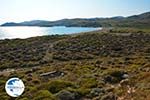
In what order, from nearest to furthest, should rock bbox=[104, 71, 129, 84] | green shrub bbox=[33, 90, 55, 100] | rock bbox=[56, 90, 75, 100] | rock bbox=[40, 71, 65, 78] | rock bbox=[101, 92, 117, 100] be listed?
rock bbox=[101, 92, 117, 100] → green shrub bbox=[33, 90, 55, 100] → rock bbox=[56, 90, 75, 100] → rock bbox=[104, 71, 129, 84] → rock bbox=[40, 71, 65, 78]

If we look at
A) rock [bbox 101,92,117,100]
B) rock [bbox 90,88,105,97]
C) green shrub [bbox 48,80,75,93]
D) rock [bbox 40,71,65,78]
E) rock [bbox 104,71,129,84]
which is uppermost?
rock [bbox 101,92,117,100]

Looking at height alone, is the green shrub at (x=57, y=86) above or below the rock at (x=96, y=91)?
below

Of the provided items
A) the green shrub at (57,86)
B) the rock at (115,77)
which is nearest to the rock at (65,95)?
the green shrub at (57,86)

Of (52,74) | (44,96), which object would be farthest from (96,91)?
(52,74)

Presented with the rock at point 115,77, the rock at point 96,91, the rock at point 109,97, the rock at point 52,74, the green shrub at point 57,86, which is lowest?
the rock at point 52,74

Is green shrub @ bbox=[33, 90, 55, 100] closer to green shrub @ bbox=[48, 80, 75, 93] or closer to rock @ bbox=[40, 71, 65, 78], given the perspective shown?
green shrub @ bbox=[48, 80, 75, 93]

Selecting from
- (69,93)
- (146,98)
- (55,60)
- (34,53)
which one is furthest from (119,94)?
(34,53)

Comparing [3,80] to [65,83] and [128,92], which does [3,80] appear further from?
[128,92]

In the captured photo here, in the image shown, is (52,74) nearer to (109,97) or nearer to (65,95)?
(65,95)

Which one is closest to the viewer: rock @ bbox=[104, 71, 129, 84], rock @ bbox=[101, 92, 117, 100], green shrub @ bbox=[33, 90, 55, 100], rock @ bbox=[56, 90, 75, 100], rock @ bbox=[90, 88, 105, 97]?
rock @ bbox=[101, 92, 117, 100]

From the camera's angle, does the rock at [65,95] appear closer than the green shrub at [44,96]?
No

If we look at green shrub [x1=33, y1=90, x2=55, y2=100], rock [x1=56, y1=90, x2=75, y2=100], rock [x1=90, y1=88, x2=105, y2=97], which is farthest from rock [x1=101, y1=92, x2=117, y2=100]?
green shrub [x1=33, y1=90, x2=55, y2=100]

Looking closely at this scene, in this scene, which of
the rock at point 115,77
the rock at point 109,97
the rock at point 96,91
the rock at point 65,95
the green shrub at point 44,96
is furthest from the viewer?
the rock at point 115,77

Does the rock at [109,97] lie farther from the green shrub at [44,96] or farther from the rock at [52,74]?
the rock at [52,74]
